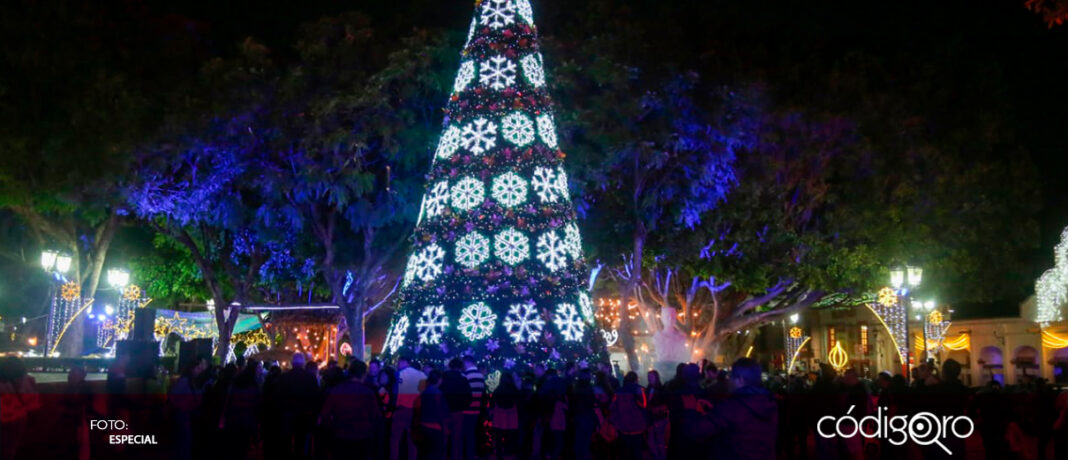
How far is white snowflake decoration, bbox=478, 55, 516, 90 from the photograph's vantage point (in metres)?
18.9

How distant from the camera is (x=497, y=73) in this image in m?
18.9

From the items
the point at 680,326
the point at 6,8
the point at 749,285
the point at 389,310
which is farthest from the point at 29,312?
the point at 749,285

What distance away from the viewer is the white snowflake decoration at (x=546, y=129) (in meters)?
18.7

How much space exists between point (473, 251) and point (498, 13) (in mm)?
5289

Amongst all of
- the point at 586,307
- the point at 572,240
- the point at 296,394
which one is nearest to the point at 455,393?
the point at 296,394

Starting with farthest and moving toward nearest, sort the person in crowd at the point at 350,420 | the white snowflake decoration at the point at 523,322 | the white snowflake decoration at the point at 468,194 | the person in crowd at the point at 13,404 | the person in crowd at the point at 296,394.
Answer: the white snowflake decoration at the point at 468,194 → the white snowflake decoration at the point at 523,322 → the person in crowd at the point at 296,394 → the person in crowd at the point at 350,420 → the person in crowd at the point at 13,404

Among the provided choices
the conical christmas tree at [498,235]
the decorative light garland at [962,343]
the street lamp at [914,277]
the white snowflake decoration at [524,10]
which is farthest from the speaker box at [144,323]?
the decorative light garland at [962,343]

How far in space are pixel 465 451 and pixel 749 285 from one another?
1841 cm

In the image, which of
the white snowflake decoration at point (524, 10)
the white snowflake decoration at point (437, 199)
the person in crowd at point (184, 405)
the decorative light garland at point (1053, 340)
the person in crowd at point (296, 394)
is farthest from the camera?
the decorative light garland at point (1053, 340)

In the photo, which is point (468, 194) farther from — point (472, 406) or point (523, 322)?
point (472, 406)

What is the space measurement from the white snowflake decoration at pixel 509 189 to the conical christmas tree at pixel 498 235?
0.07 ft

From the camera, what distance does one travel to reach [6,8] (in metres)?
27.1

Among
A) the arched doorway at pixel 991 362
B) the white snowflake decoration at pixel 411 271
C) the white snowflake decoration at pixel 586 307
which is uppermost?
the white snowflake decoration at pixel 411 271

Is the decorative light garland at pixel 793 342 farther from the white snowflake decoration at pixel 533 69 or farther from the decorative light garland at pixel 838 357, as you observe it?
the white snowflake decoration at pixel 533 69
